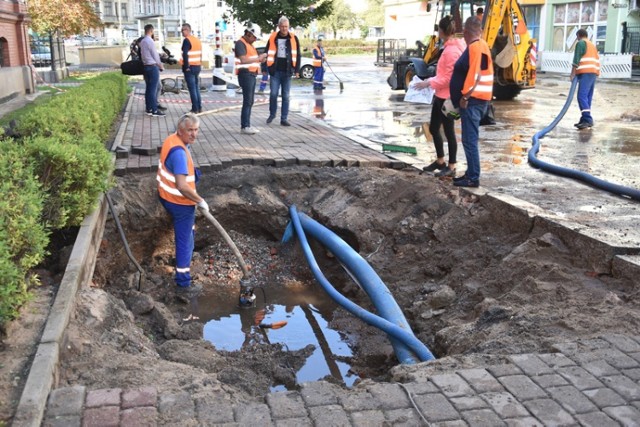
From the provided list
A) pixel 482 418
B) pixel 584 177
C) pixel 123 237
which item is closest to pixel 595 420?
pixel 482 418

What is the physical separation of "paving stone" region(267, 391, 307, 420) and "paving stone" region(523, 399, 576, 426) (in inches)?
42.4

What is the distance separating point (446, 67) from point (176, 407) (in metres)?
5.55

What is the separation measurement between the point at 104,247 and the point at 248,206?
1735mm

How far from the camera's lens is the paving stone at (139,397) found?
3150mm

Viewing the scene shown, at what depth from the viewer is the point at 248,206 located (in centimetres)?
757

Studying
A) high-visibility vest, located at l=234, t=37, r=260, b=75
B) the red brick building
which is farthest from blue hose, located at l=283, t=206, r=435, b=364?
the red brick building

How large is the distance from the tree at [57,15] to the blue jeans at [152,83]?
1343 cm

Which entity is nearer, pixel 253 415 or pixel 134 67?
pixel 253 415

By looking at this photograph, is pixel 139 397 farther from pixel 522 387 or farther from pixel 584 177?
pixel 584 177

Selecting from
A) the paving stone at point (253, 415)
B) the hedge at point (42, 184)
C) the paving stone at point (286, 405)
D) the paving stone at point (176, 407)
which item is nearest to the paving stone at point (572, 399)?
the paving stone at point (286, 405)

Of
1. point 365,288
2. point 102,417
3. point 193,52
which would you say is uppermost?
point 193,52

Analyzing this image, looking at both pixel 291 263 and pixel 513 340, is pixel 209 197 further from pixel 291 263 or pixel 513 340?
pixel 513 340

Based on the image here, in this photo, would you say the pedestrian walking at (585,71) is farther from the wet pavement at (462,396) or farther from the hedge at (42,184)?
the hedge at (42,184)

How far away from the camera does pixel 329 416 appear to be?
3.10 metres
